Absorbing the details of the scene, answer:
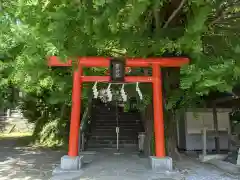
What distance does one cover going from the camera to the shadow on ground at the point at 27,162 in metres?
9.37

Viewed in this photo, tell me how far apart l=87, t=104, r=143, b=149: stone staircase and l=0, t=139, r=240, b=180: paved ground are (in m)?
1.89

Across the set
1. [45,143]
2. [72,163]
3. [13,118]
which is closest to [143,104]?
[72,163]

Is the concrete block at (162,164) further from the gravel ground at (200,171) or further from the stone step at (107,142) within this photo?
the stone step at (107,142)

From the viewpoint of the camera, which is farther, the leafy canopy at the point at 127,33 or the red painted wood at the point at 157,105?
the red painted wood at the point at 157,105

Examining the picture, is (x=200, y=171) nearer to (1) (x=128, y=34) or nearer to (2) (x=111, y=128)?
(1) (x=128, y=34)

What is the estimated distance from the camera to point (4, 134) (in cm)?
2283

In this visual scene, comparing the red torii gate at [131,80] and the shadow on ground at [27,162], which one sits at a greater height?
the red torii gate at [131,80]

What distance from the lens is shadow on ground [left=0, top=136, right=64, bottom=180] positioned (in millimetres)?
9368

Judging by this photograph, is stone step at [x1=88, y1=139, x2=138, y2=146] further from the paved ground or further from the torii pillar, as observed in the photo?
the torii pillar

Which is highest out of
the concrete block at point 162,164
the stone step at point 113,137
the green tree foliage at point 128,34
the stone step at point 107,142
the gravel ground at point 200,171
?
the green tree foliage at point 128,34

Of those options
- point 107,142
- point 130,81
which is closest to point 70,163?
point 130,81

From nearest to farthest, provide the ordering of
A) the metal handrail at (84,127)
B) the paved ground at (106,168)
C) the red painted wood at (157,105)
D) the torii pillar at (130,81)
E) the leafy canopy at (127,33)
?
the leafy canopy at (127,33) → the paved ground at (106,168) → the torii pillar at (130,81) → the red painted wood at (157,105) → the metal handrail at (84,127)

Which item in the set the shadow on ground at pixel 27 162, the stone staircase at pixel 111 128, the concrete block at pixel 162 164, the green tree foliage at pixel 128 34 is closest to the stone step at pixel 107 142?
the stone staircase at pixel 111 128

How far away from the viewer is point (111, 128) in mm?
16297
